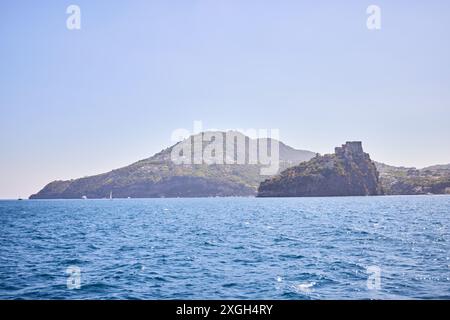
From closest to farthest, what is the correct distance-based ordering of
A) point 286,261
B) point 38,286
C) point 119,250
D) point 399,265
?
point 38,286 < point 399,265 < point 286,261 < point 119,250

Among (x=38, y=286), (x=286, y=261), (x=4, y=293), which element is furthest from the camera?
(x=286, y=261)

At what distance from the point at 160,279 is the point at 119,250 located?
668 inches

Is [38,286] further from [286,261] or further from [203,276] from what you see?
[286,261]

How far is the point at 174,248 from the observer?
134 feet

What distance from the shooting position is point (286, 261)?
31.1m
